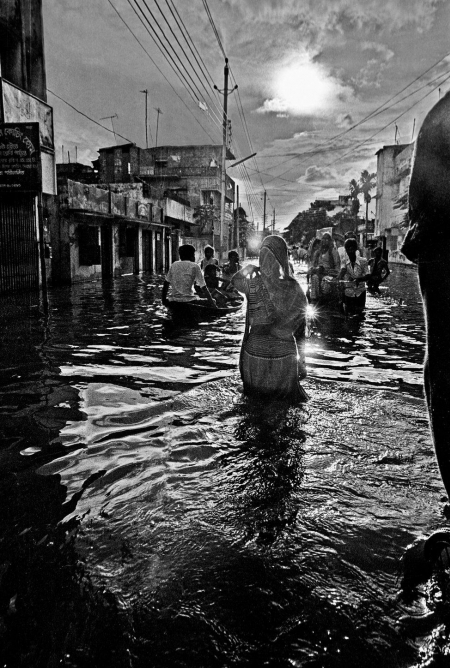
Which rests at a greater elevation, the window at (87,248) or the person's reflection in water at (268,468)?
the window at (87,248)

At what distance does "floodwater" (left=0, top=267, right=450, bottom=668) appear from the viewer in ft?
6.15

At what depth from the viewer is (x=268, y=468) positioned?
11.3ft

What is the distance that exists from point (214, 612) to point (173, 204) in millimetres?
35778

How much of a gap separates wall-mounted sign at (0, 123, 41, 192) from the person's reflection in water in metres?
12.3

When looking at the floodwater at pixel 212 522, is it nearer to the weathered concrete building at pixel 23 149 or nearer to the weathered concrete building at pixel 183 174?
the weathered concrete building at pixel 23 149

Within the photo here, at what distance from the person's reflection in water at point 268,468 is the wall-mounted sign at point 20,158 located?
12312 mm

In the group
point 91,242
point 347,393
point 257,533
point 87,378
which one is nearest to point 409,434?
point 347,393

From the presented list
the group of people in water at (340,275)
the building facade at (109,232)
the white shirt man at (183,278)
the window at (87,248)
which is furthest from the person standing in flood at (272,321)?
the window at (87,248)

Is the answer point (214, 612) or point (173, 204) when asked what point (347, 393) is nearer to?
point (214, 612)

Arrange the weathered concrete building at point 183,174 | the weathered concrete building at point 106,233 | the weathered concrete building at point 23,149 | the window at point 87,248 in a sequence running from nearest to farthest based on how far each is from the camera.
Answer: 1. the weathered concrete building at point 23,149
2. the weathered concrete building at point 106,233
3. the window at point 87,248
4. the weathered concrete building at point 183,174

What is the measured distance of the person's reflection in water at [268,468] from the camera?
2.75m

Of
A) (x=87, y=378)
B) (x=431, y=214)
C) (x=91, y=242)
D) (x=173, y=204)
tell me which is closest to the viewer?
(x=431, y=214)

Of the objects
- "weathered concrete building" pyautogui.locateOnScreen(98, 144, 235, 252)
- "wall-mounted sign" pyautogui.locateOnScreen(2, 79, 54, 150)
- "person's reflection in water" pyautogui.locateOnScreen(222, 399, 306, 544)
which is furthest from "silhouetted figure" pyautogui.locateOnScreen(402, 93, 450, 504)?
"weathered concrete building" pyautogui.locateOnScreen(98, 144, 235, 252)

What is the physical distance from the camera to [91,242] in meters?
21.8
